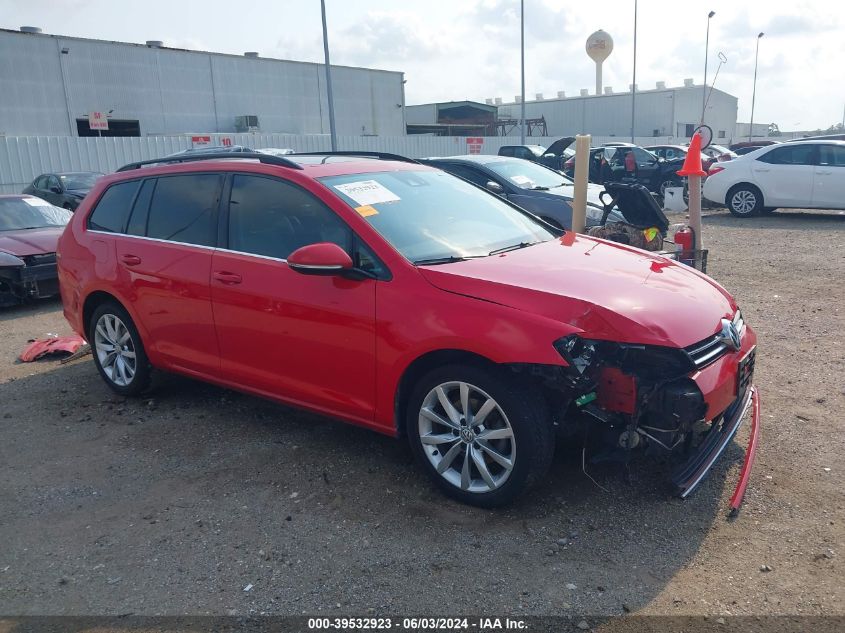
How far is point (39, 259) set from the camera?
8.57 m

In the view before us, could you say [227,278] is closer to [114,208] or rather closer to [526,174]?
[114,208]

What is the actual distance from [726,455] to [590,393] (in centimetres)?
127

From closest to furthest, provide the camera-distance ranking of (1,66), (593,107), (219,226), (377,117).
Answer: (219,226) < (1,66) < (377,117) < (593,107)

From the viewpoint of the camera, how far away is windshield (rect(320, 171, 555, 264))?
156 inches

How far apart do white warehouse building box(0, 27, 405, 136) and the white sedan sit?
87.3 ft

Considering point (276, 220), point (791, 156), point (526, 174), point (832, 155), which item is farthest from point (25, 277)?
point (832, 155)

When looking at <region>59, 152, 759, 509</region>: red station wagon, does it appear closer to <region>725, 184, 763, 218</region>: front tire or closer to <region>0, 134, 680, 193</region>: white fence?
<region>725, 184, 763, 218</region>: front tire

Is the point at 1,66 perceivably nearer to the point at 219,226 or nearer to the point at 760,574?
the point at 219,226

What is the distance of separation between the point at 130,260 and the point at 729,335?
4015 mm

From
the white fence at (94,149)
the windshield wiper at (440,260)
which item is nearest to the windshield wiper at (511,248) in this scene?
the windshield wiper at (440,260)

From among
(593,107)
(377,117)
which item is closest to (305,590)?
(377,117)

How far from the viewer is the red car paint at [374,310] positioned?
3.37m

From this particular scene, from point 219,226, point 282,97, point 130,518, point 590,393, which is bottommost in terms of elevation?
point 130,518

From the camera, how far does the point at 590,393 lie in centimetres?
337
